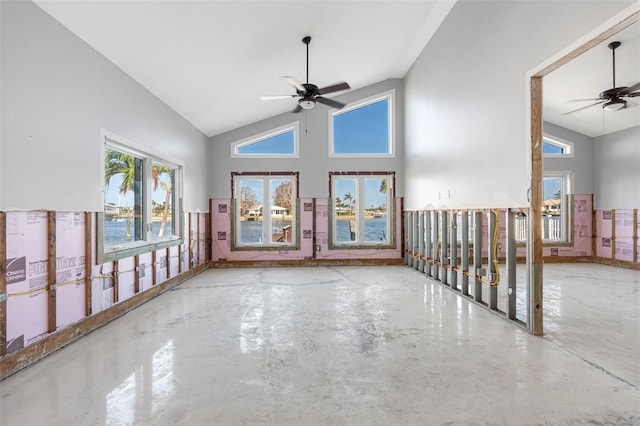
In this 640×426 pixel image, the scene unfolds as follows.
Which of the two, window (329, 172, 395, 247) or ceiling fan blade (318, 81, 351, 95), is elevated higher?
ceiling fan blade (318, 81, 351, 95)

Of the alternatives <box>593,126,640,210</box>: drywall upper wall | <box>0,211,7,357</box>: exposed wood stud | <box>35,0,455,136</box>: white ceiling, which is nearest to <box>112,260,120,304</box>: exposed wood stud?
<box>0,211,7,357</box>: exposed wood stud

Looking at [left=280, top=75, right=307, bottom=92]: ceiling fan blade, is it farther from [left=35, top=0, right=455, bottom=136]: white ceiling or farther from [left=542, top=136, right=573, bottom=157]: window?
[left=542, top=136, right=573, bottom=157]: window

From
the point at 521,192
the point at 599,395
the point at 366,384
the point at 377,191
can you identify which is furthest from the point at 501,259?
the point at 366,384

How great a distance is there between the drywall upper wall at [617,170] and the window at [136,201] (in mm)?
10148

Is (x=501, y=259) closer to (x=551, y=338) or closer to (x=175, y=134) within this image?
(x=551, y=338)

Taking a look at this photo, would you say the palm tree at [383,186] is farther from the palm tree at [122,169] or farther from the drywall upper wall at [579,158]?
the palm tree at [122,169]

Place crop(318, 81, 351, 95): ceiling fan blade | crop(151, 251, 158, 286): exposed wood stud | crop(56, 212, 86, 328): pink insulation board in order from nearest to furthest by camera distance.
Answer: crop(56, 212, 86, 328): pink insulation board
crop(318, 81, 351, 95): ceiling fan blade
crop(151, 251, 158, 286): exposed wood stud

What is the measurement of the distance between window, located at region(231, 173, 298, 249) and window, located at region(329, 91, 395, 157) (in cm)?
146

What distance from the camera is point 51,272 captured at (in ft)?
9.74

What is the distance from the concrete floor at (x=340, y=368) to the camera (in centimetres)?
198

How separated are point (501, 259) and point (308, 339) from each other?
20.6ft

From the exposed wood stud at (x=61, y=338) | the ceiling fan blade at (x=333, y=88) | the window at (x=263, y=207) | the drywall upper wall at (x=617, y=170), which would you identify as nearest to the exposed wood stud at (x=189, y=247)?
the window at (x=263, y=207)

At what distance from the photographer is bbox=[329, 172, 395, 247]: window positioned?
26.1 ft

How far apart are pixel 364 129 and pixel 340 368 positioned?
6701mm
